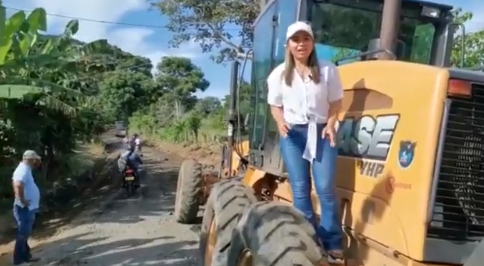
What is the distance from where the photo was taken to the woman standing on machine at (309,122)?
394cm

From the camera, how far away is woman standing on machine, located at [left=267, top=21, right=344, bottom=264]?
3.94 metres

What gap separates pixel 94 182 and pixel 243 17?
734 centimetres

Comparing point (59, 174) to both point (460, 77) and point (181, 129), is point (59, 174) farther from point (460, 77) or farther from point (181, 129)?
point (181, 129)

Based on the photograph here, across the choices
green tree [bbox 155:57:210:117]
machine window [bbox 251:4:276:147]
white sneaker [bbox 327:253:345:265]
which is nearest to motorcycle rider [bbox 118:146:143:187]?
machine window [bbox 251:4:276:147]

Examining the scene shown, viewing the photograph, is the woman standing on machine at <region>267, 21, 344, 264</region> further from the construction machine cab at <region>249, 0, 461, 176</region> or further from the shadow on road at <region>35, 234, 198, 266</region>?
the shadow on road at <region>35, 234, 198, 266</region>

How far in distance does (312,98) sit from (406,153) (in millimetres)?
817

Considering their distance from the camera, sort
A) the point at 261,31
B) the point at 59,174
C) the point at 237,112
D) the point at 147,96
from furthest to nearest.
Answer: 1. the point at 147,96
2. the point at 59,174
3. the point at 237,112
4. the point at 261,31

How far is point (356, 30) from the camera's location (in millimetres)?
5262

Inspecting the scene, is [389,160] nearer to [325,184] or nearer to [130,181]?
[325,184]

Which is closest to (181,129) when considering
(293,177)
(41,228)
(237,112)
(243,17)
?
(243,17)

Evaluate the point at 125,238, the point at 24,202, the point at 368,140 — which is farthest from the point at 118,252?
the point at 368,140

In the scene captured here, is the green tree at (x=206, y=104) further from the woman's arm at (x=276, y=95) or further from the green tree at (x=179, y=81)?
the woman's arm at (x=276, y=95)

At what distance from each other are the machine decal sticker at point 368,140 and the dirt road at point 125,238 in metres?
4.98

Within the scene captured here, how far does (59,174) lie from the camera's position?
18.5 meters
